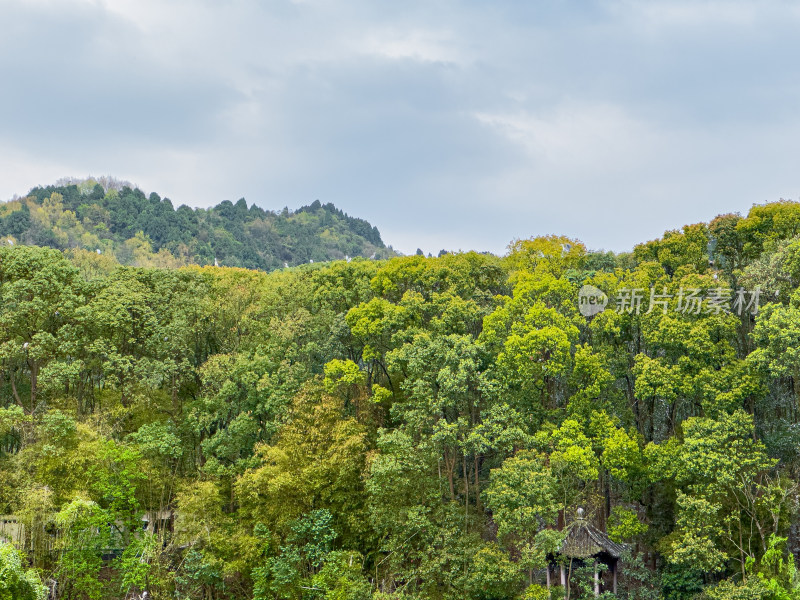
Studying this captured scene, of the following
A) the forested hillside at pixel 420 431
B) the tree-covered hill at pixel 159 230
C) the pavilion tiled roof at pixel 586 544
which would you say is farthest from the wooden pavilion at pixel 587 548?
the tree-covered hill at pixel 159 230

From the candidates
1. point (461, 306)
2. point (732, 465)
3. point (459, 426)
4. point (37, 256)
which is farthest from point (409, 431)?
point (37, 256)

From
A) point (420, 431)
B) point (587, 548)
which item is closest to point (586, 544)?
point (587, 548)

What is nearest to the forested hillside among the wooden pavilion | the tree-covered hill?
the wooden pavilion

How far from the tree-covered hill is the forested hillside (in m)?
36.8

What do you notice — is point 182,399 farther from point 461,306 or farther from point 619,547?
point 619,547

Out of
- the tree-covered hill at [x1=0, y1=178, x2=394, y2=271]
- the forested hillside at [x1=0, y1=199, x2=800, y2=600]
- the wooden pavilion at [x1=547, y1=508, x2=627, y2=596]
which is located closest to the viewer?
the forested hillside at [x1=0, y1=199, x2=800, y2=600]

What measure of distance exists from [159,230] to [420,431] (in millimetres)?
60879

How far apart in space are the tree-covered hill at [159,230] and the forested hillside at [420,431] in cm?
3681

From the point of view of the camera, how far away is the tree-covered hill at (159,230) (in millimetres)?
61284

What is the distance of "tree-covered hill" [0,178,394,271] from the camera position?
61.3 metres

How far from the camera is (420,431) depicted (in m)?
16.7

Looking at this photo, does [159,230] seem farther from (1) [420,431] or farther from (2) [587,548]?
(2) [587,548]

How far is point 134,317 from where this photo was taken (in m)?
19.5

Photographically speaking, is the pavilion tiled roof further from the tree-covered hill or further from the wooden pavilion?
the tree-covered hill
